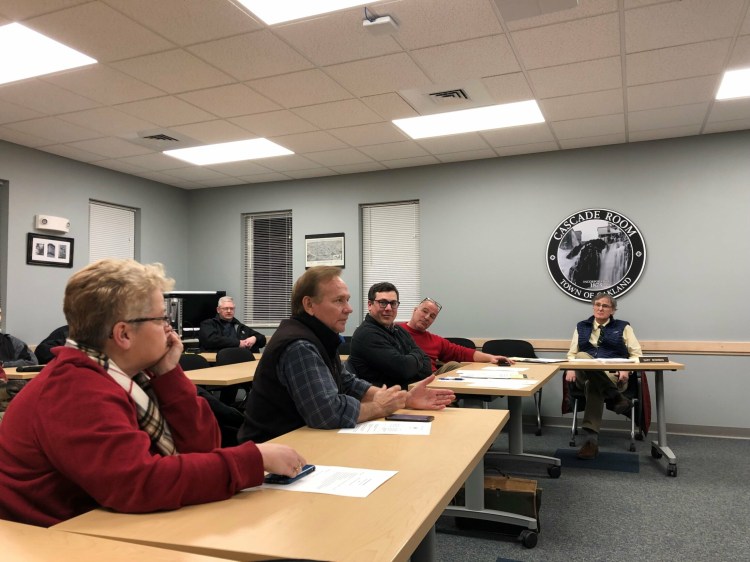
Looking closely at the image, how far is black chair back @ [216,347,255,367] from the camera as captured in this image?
16.7ft

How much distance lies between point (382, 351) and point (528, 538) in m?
1.21

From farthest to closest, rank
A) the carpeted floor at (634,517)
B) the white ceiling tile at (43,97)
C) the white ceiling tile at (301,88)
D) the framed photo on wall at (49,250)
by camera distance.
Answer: the framed photo on wall at (49,250), the white ceiling tile at (43,97), the white ceiling tile at (301,88), the carpeted floor at (634,517)

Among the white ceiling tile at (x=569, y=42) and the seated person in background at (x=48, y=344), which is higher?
the white ceiling tile at (x=569, y=42)

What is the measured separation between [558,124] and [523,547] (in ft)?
11.8

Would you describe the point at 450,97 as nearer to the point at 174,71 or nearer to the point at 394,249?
the point at 174,71

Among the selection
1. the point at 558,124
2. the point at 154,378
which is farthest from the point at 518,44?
the point at 154,378

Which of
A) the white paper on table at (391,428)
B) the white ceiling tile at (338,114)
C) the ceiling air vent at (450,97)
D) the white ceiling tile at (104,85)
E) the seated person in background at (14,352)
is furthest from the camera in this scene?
the seated person in background at (14,352)

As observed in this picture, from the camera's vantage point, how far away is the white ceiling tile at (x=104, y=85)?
12.7ft

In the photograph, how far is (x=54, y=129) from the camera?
5.06m

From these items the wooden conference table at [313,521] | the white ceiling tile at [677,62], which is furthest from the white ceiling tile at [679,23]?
the wooden conference table at [313,521]

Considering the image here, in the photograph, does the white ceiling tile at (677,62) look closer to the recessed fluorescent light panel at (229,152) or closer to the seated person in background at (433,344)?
the seated person in background at (433,344)

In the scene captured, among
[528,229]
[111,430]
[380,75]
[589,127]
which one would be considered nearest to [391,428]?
[111,430]

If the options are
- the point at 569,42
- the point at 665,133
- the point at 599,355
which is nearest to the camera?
the point at 569,42

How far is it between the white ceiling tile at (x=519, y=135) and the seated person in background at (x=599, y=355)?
157 cm
